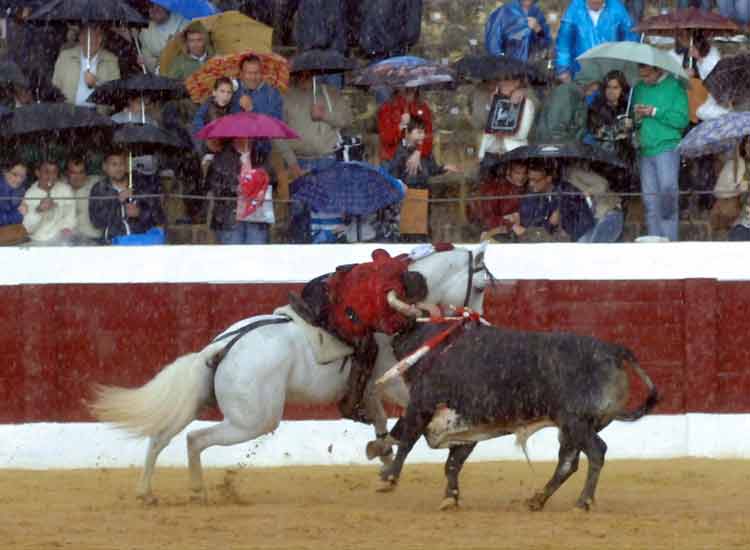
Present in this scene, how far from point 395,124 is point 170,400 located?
393 centimetres

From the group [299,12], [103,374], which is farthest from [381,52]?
[103,374]

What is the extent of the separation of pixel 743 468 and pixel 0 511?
4712 millimetres

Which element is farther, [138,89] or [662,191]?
[138,89]

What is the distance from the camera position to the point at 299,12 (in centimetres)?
1472

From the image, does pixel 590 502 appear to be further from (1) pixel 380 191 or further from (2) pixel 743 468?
(1) pixel 380 191

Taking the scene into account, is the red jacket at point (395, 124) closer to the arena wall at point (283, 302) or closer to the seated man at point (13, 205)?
the arena wall at point (283, 302)

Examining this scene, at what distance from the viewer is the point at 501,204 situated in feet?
43.1

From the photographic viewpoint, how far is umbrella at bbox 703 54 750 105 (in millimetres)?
13820

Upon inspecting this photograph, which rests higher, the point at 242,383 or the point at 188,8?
the point at 188,8

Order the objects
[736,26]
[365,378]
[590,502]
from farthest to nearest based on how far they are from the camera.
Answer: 1. [736,26]
2. [365,378]
3. [590,502]

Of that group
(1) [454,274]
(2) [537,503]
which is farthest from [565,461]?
(1) [454,274]

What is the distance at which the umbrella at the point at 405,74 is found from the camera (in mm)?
13891

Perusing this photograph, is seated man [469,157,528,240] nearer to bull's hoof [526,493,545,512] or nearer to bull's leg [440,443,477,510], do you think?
bull's leg [440,443,477,510]

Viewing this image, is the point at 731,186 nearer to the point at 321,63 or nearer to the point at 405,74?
the point at 405,74
